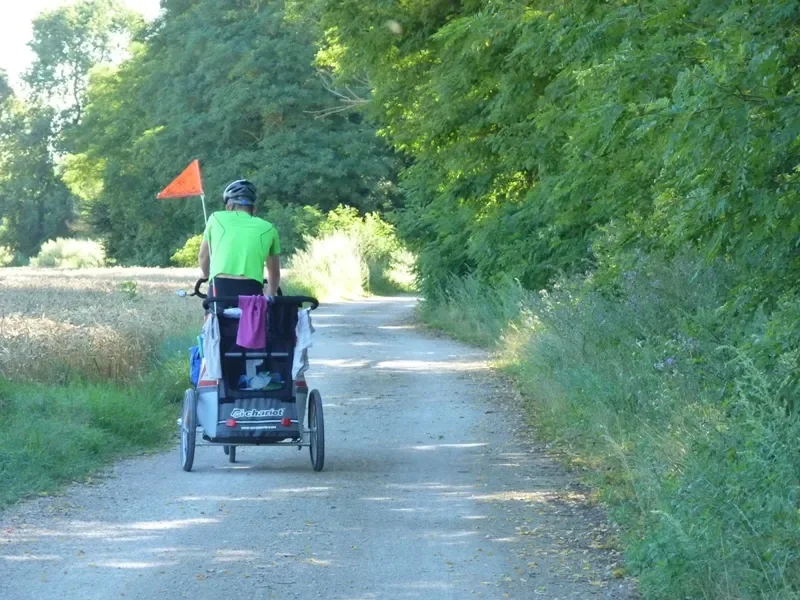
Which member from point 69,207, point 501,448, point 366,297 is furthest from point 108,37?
point 501,448

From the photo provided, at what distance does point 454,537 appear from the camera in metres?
7.53

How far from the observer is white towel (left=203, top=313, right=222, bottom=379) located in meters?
9.36

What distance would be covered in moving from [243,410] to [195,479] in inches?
24.4

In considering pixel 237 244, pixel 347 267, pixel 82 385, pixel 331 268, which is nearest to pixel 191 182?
pixel 82 385

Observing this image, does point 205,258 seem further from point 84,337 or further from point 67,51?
point 67,51

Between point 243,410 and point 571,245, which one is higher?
point 571,245

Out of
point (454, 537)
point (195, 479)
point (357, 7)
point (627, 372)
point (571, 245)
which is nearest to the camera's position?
point (454, 537)

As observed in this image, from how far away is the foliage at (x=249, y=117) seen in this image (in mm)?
51719

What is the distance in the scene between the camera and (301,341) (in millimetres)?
9336

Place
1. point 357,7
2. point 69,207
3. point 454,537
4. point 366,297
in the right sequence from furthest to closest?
point 69,207
point 366,297
point 357,7
point 454,537

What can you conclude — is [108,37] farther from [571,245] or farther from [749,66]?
[749,66]

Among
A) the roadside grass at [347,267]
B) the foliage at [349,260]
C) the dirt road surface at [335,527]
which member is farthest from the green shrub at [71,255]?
the dirt road surface at [335,527]

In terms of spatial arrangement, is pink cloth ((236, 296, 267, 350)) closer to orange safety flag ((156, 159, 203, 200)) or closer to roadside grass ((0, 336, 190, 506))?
roadside grass ((0, 336, 190, 506))

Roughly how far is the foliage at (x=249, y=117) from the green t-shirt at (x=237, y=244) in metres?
37.2
